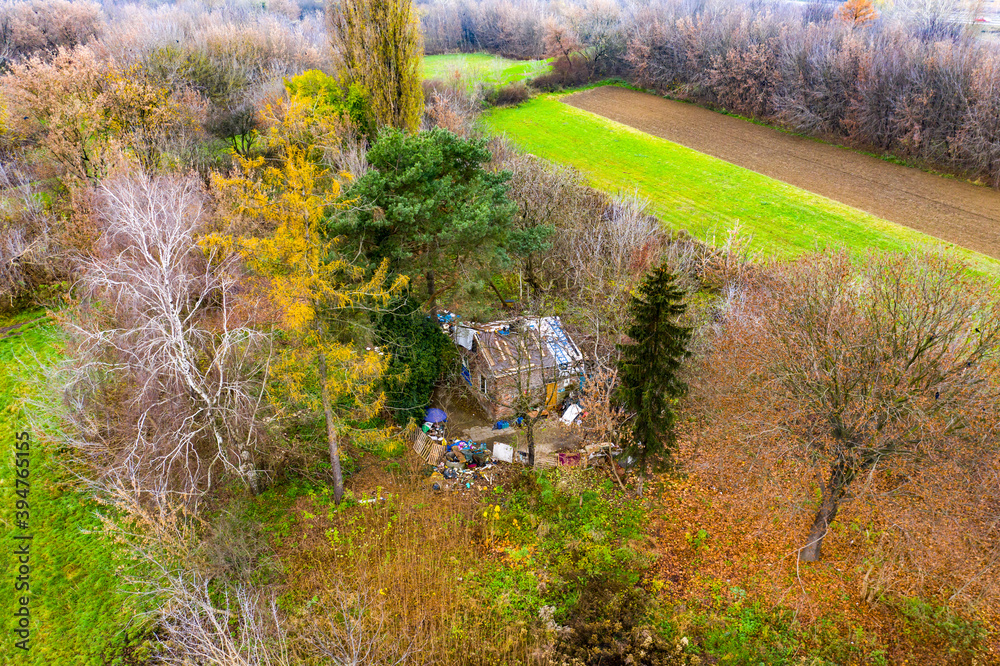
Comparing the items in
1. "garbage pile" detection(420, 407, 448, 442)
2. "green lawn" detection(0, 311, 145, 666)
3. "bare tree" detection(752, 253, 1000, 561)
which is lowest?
"green lawn" detection(0, 311, 145, 666)

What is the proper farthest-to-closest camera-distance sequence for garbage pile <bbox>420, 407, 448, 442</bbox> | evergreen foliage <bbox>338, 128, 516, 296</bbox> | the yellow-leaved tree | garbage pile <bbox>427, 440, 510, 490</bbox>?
garbage pile <bbox>420, 407, 448, 442</bbox>, evergreen foliage <bbox>338, 128, 516, 296</bbox>, garbage pile <bbox>427, 440, 510, 490</bbox>, the yellow-leaved tree

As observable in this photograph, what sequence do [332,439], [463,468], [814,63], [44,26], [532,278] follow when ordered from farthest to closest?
[44,26]
[814,63]
[532,278]
[463,468]
[332,439]

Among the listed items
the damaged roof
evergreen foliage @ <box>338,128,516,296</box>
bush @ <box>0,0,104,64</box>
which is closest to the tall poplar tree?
evergreen foliage @ <box>338,128,516,296</box>

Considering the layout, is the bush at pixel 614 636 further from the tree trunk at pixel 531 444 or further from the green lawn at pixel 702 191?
the green lawn at pixel 702 191

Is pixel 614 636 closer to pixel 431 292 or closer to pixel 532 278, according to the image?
pixel 431 292

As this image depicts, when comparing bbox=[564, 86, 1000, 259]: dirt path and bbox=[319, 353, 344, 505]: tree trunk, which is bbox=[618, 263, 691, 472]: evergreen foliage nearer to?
bbox=[319, 353, 344, 505]: tree trunk

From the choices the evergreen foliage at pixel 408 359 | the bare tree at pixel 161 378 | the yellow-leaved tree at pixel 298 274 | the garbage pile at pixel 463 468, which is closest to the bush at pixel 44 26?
the bare tree at pixel 161 378

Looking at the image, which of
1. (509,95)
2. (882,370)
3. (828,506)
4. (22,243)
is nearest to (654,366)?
(882,370)
